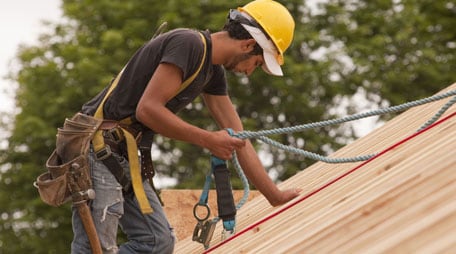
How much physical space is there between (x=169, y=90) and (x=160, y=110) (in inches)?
4.3

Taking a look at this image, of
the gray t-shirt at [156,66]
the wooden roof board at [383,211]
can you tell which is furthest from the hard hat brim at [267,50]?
the wooden roof board at [383,211]

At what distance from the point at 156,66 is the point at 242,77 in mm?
17264

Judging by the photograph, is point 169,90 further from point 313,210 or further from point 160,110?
point 313,210

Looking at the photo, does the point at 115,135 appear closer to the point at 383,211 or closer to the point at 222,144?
the point at 222,144

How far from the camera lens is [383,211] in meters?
2.66

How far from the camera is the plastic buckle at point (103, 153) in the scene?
4.58 metres

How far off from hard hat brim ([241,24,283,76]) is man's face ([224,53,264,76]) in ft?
0.17

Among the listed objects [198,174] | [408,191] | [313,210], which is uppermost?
[408,191]

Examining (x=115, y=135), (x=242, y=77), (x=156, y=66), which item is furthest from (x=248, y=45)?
(x=242, y=77)

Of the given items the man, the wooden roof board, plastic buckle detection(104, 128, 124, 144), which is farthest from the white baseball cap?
plastic buckle detection(104, 128, 124, 144)

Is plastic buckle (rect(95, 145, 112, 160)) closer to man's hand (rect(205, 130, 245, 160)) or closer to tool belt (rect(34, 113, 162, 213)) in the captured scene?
tool belt (rect(34, 113, 162, 213))

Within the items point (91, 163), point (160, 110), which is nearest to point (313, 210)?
point (160, 110)

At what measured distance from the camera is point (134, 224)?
471cm

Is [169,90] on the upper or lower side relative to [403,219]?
lower
